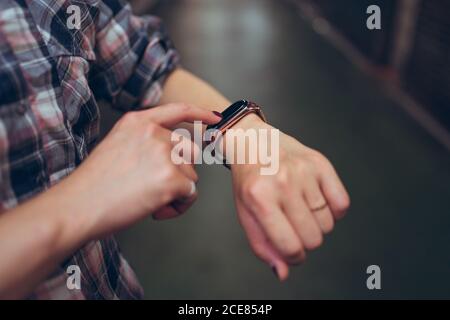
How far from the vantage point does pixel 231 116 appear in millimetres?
717

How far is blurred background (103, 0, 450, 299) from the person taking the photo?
1.94 metres

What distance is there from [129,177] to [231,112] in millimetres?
233

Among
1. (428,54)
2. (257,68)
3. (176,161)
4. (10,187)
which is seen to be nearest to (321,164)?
(176,161)

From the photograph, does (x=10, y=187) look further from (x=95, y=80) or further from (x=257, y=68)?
(x=257, y=68)

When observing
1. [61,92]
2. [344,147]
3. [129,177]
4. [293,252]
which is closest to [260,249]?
[293,252]

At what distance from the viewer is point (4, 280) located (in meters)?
0.51

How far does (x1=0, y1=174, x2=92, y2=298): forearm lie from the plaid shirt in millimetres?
79

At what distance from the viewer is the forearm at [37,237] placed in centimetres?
51

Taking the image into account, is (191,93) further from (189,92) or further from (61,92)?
(61,92)

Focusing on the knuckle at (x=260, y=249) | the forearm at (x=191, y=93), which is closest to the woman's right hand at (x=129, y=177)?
the knuckle at (x=260, y=249)

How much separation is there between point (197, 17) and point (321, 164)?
503 centimetres

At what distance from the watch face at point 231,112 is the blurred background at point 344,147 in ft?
0.31

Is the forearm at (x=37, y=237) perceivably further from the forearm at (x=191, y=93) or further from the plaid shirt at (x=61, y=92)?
the forearm at (x=191, y=93)

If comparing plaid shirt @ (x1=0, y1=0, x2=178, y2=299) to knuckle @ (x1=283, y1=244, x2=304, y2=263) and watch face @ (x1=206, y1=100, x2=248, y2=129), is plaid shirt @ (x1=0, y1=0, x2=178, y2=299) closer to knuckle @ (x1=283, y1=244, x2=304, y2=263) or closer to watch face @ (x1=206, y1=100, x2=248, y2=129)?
watch face @ (x1=206, y1=100, x2=248, y2=129)
